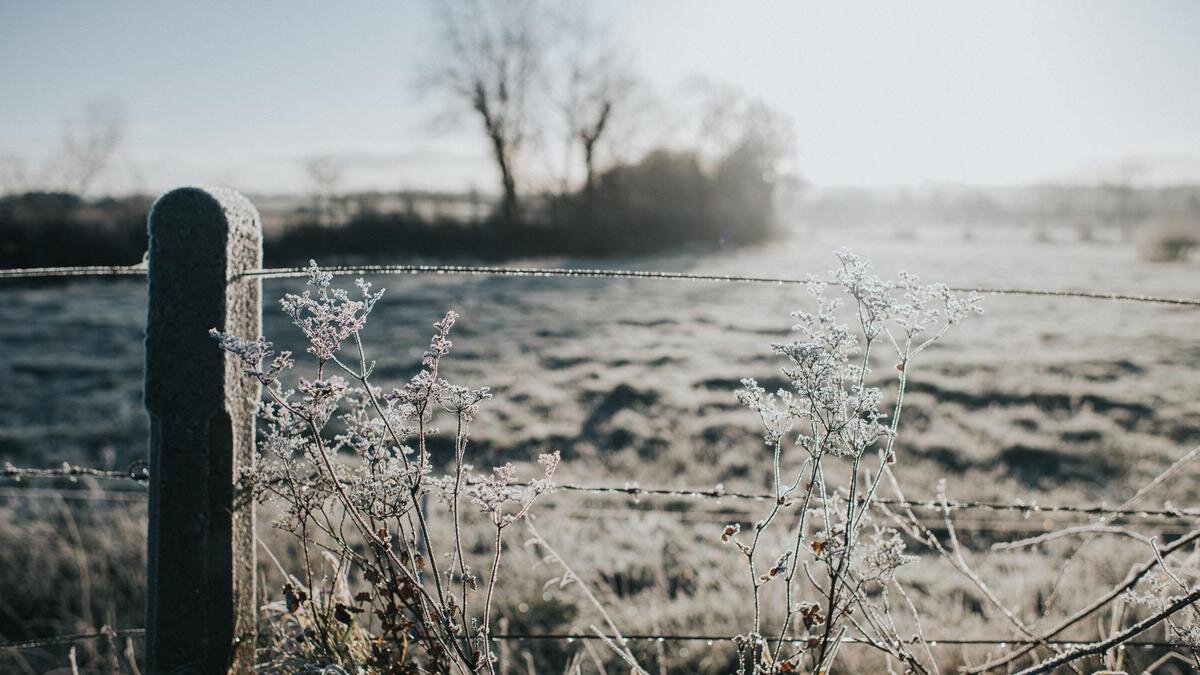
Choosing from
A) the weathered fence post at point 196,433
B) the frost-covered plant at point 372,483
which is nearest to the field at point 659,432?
the frost-covered plant at point 372,483

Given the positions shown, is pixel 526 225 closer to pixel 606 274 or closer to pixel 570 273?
pixel 570 273

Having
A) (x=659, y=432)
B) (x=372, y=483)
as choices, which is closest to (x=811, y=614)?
(x=372, y=483)

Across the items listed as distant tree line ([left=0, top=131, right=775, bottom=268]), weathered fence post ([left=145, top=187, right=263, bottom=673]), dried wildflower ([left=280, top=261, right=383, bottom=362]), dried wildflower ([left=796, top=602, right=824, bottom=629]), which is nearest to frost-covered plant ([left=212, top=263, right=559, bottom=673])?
dried wildflower ([left=280, top=261, right=383, bottom=362])

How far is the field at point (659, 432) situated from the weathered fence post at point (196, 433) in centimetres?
72

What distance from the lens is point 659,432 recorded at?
729cm

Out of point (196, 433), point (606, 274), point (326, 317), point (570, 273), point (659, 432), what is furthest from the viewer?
point (659, 432)

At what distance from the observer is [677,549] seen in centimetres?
456

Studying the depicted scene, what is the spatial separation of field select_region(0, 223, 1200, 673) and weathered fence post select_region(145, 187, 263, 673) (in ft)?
2.37

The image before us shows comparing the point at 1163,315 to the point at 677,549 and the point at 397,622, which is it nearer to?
the point at 677,549

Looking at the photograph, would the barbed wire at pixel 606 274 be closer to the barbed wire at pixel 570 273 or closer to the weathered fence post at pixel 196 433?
the barbed wire at pixel 570 273

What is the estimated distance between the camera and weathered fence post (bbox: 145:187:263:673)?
159cm

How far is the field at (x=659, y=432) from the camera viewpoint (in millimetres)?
3842

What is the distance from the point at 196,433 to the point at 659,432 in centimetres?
591

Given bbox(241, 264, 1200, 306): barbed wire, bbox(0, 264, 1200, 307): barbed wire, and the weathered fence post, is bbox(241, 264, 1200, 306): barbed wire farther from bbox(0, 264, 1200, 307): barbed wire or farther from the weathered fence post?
the weathered fence post
